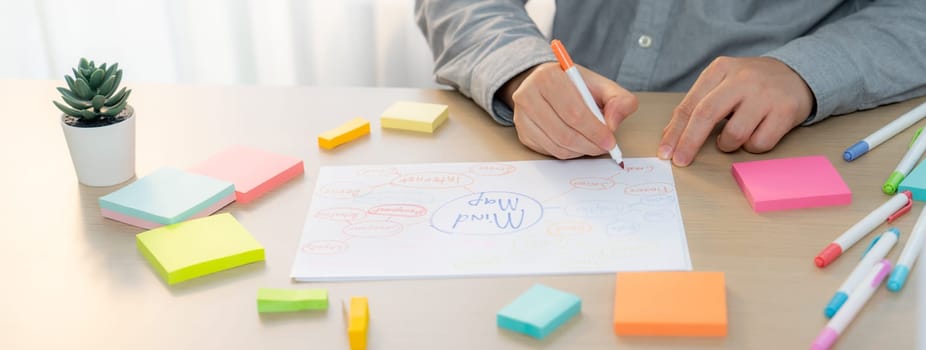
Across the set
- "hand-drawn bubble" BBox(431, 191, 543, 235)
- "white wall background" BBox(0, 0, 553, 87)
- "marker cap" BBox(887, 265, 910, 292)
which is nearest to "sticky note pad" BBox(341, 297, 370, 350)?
"hand-drawn bubble" BBox(431, 191, 543, 235)

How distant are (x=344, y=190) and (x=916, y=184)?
47 cm

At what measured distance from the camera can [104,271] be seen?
65cm

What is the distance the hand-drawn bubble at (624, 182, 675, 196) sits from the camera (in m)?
0.74

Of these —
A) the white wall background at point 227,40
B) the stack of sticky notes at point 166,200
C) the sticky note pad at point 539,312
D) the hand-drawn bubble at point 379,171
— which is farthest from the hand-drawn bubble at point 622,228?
the white wall background at point 227,40

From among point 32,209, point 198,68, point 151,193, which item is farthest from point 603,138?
point 198,68

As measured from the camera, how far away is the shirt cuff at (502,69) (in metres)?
0.91

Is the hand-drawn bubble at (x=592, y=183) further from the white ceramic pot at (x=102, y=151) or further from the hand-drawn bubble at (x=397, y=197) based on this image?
the white ceramic pot at (x=102, y=151)

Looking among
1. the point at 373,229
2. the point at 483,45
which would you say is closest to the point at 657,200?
the point at 373,229

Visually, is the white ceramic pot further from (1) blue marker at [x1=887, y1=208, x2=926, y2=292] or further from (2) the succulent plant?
(1) blue marker at [x1=887, y1=208, x2=926, y2=292]

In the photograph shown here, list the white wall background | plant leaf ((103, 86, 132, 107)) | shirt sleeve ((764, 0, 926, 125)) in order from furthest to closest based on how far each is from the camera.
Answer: the white wall background < shirt sleeve ((764, 0, 926, 125)) < plant leaf ((103, 86, 132, 107))

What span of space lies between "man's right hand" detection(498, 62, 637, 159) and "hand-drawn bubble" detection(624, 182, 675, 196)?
0.17 feet

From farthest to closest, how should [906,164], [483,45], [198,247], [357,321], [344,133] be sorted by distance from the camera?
[483,45], [344,133], [906,164], [198,247], [357,321]

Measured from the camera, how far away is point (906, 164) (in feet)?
2.49

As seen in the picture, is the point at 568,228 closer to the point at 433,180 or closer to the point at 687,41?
the point at 433,180
